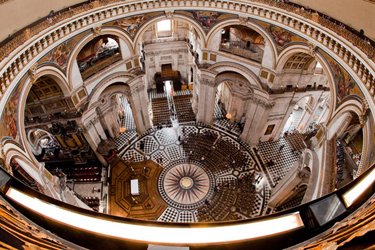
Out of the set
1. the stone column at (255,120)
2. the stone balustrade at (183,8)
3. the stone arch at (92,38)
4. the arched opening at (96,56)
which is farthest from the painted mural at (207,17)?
the stone column at (255,120)

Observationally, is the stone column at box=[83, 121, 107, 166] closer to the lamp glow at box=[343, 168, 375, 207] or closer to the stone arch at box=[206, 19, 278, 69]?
the stone arch at box=[206, 19, 278, 69]

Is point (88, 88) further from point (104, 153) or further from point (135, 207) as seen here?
point (135, 207)

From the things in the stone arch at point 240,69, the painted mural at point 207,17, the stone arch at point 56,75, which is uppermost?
the painted mural at point 207,17

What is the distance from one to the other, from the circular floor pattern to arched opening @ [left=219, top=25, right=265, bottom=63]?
890 centimetres

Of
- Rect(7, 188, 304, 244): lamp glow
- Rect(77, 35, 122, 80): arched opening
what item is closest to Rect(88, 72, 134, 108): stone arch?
Rect(77, 35, 122, 80): arched opening

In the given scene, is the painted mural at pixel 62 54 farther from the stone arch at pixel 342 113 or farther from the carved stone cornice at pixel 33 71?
the stone arch at pixel 342 113

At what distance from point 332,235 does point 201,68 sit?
1700 cm

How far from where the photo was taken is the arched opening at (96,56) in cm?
1950

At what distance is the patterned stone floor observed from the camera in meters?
21.9

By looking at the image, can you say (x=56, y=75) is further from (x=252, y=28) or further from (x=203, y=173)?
(x=203, y=173)

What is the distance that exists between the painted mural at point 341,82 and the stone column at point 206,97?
805cm

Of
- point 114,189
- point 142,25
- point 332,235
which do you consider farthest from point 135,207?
point 332,235

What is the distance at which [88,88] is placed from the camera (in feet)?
65.0

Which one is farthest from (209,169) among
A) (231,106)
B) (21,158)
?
(21,158)
